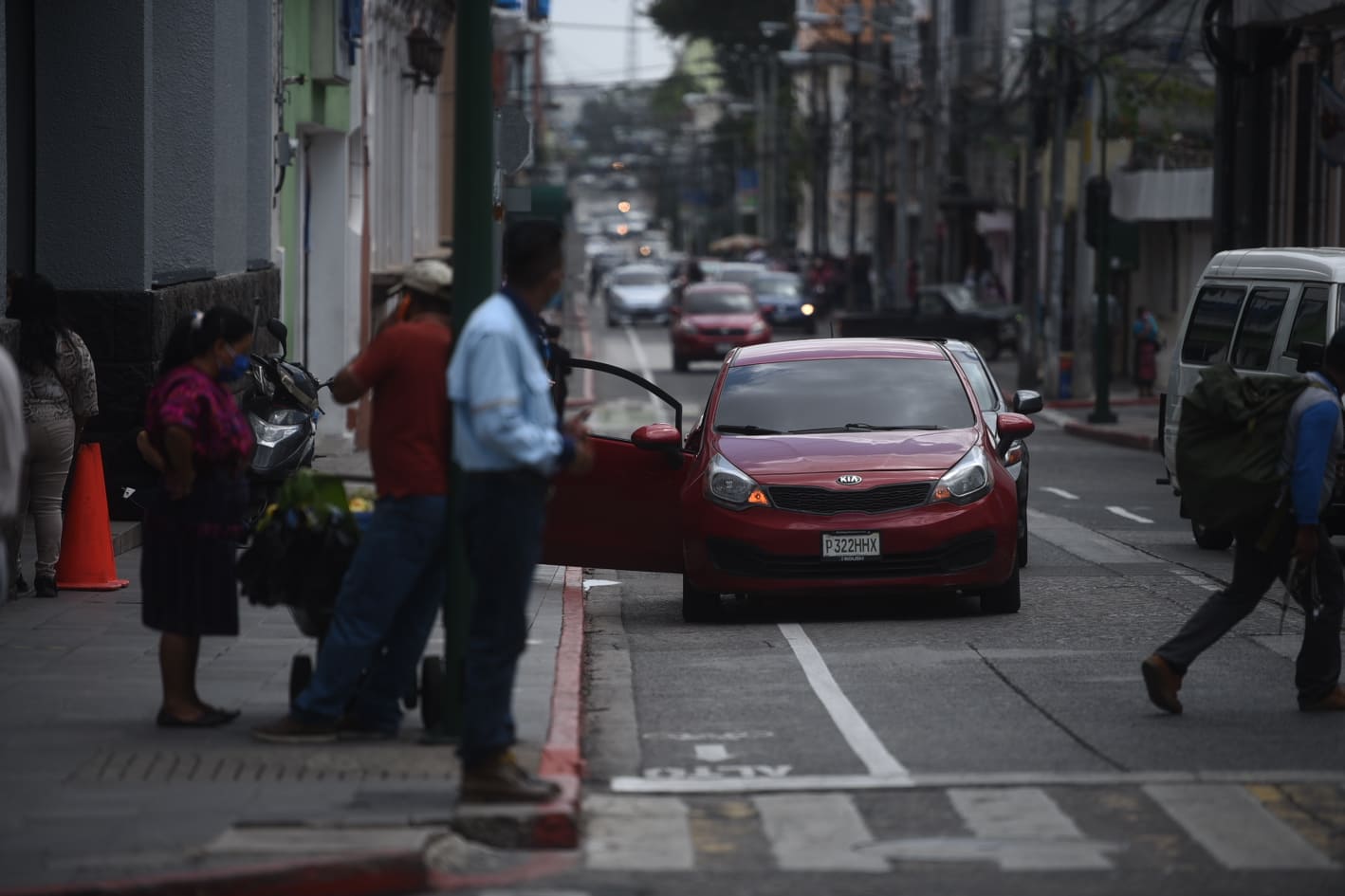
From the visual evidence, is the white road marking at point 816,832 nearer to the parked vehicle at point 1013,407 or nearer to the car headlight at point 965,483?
the car headlight at point 965,483

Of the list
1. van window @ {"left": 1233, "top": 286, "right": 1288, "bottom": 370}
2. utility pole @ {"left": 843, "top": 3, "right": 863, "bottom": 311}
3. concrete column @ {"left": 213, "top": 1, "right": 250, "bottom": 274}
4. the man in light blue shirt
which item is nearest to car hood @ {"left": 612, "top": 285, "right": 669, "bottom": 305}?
utility pole @ {"left": 843, "top": 3, "right": 863, "bottom": 311}

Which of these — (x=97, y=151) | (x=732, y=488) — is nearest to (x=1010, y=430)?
(x=732, y=488)

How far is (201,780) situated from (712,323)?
128 ft

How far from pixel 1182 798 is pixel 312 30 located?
717 inches

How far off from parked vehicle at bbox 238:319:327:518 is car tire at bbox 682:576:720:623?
3636 mm

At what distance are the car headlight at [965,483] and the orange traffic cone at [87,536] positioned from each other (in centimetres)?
470

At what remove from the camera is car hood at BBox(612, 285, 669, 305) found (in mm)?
67812

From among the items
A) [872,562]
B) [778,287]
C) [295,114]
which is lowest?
[872,562]

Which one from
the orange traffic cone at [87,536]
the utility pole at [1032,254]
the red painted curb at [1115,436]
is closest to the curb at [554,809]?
the orange traffic cone at [87,536]

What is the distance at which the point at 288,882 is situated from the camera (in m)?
6.57

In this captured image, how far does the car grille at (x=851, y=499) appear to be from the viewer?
1272cm

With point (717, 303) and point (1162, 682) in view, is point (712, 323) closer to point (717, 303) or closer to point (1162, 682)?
point (717, 303)

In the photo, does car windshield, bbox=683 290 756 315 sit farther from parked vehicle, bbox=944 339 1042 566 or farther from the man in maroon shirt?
the man in maroon shirt

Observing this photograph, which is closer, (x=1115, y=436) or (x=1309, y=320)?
(x=1309, y=320)
